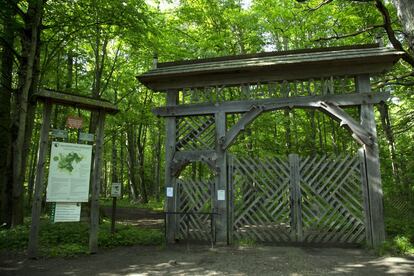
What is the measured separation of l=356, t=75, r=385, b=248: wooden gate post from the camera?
6.62 m

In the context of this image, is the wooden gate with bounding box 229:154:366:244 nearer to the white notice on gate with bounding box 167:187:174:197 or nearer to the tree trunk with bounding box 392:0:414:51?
the white notice on gate with bounding box 167:187:174:197

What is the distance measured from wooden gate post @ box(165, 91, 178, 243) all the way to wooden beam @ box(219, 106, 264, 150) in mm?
1447

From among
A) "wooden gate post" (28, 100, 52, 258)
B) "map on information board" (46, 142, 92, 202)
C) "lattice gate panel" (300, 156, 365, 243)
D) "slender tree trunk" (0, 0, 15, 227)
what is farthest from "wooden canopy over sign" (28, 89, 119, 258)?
"lattice gate panel" (300, 156, 365, 243)

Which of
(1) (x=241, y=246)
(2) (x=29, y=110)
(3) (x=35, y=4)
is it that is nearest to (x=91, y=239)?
(1) (x=241, y=246)

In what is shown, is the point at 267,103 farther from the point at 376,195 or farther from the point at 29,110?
the point at 29,110

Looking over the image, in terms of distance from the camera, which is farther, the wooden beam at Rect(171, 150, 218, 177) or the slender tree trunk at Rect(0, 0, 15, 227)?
the slender tree trunk at Rect(0, 0, 15, 227)

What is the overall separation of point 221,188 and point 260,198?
3.34ft

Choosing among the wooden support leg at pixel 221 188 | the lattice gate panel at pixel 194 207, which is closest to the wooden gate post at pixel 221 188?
the wooden support leg at pixel 221 188

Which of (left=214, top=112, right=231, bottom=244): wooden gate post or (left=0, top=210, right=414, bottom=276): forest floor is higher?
(left=214, top=112, right=231, bottom=244): wooden gate post

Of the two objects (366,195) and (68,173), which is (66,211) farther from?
(366,195)

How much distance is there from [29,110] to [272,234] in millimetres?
8087

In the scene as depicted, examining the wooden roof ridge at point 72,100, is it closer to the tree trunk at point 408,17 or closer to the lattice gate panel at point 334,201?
the lattice gate panel at point 334,201

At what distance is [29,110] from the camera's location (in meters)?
9.05

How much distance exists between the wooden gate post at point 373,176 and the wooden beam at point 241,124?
8.20ft
